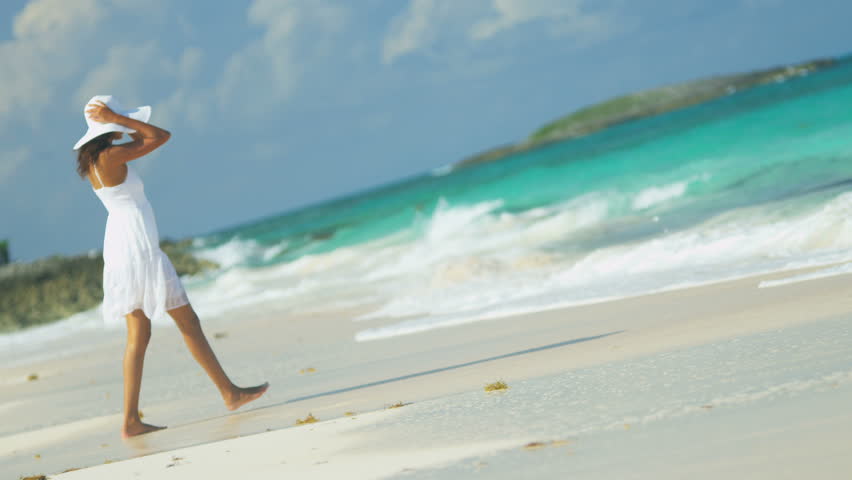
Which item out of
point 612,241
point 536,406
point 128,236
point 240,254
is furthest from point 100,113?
point 240,254

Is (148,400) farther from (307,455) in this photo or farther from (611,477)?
(611,477)

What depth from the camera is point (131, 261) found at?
16.1 feet

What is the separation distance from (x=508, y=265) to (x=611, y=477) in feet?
28.0

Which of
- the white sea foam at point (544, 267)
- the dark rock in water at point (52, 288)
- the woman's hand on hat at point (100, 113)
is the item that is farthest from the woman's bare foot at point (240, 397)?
the dark rock in water at point (52, 288)

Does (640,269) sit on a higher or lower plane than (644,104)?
lower

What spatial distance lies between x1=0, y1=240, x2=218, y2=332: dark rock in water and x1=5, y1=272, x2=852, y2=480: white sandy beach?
1398 cm

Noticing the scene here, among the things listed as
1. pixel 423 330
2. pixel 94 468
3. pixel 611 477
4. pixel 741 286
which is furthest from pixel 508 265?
pixel 611 477

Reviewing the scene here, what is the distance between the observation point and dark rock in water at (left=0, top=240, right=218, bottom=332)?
20.5 metres

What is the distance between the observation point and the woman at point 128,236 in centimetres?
488

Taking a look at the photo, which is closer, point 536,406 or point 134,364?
point 536,406

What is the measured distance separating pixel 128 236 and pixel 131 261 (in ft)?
0.45

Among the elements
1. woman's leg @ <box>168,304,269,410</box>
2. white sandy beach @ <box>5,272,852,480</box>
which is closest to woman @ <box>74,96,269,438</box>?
woman's leg @ <box>168,304,269,410</box>

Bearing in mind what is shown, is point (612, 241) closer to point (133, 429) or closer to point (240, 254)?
point (133, 429)

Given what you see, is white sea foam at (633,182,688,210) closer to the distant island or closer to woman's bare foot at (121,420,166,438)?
woman's bare foot at (121,420,166,438)
